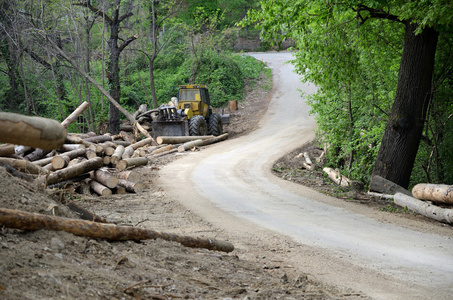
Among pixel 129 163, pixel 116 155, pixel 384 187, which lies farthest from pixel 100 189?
pixel 384 187

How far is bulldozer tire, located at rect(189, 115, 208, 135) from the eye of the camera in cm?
2611

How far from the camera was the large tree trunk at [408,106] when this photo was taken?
13469mm

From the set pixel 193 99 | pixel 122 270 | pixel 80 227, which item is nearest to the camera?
pixel 122 270

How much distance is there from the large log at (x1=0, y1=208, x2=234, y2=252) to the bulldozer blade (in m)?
19.4

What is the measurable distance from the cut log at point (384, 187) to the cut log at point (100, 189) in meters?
7.90

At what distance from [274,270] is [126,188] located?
28.3ft

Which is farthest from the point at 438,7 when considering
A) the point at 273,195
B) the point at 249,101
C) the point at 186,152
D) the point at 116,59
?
the point at 249,101

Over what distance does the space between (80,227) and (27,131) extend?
107 inches

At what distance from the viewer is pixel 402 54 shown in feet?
46.0

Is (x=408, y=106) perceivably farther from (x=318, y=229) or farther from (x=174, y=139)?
(x=174, y=139)

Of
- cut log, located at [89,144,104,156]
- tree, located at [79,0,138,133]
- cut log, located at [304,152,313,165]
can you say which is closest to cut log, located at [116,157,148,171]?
cut log, located at [89,144,104,156]

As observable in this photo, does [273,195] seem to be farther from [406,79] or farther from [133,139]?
[133,139]

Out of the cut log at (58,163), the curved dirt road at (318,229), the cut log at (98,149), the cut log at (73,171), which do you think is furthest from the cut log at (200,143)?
the cut log at (73,171)

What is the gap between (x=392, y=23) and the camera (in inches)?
595
